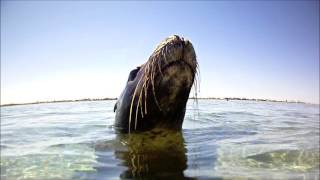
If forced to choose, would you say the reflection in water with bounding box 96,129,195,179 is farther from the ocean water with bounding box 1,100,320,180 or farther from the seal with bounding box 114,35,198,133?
the seal with bounding box 114,35,198,133

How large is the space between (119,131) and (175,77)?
2.18 meters

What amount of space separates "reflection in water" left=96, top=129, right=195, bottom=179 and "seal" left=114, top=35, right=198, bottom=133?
18 centimetres

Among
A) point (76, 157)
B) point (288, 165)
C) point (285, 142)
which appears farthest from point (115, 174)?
point (285, 142)

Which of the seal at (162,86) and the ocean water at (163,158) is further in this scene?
the seal at (162,86)

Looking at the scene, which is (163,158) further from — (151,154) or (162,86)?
(162,86)

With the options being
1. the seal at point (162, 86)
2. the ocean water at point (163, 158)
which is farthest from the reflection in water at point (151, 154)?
the seal at point (162, 86)

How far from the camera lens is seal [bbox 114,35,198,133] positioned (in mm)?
5328

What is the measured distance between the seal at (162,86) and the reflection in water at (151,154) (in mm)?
176

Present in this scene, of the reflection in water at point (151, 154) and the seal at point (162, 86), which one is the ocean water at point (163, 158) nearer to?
the reflection in water at point (151, 154)

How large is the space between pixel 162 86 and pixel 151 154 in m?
1.02

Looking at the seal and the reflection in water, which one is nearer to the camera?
the reflection in water

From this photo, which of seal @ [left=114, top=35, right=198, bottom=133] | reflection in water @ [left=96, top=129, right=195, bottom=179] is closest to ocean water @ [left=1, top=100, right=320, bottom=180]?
reflection in water @ [left=96, top=129, right=195, bottom=179]

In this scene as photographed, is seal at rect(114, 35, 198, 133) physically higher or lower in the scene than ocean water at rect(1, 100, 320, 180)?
higher

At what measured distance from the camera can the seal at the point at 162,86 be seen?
5328 millimetres
